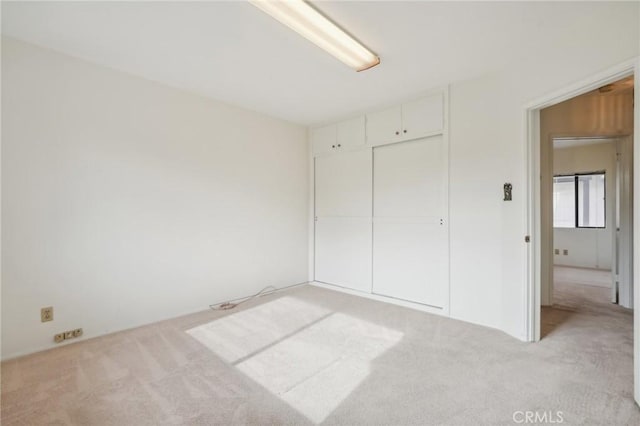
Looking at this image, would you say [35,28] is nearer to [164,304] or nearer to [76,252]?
[76,252]

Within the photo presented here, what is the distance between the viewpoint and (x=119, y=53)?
2377 millimetres

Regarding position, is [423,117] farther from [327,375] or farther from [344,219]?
[327,375]

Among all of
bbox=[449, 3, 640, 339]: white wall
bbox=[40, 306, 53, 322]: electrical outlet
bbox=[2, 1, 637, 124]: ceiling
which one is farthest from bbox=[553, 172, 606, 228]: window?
bbox=[40, 306, 53, 322]: electrical outlet

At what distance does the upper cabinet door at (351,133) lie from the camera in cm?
380

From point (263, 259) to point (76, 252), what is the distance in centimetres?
199

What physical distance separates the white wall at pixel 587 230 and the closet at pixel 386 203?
462cm

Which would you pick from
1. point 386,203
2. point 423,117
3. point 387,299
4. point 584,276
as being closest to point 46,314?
point 387,299

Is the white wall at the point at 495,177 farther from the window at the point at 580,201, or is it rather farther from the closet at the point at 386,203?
the window at the point at 580,201

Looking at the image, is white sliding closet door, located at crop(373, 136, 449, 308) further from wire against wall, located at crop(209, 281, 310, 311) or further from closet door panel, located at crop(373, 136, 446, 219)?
wire against wall, located at crop(209, 281, 310, 311)

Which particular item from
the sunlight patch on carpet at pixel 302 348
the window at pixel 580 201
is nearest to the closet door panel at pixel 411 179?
the sunlight patch on carpet at pixel 302 348

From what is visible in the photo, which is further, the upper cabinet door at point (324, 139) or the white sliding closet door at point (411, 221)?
the upper cabinet door at point (324, 139)

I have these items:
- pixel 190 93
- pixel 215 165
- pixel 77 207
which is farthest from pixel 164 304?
pixel 190 93

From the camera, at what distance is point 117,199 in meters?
2.64

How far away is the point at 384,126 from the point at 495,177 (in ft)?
4.75
